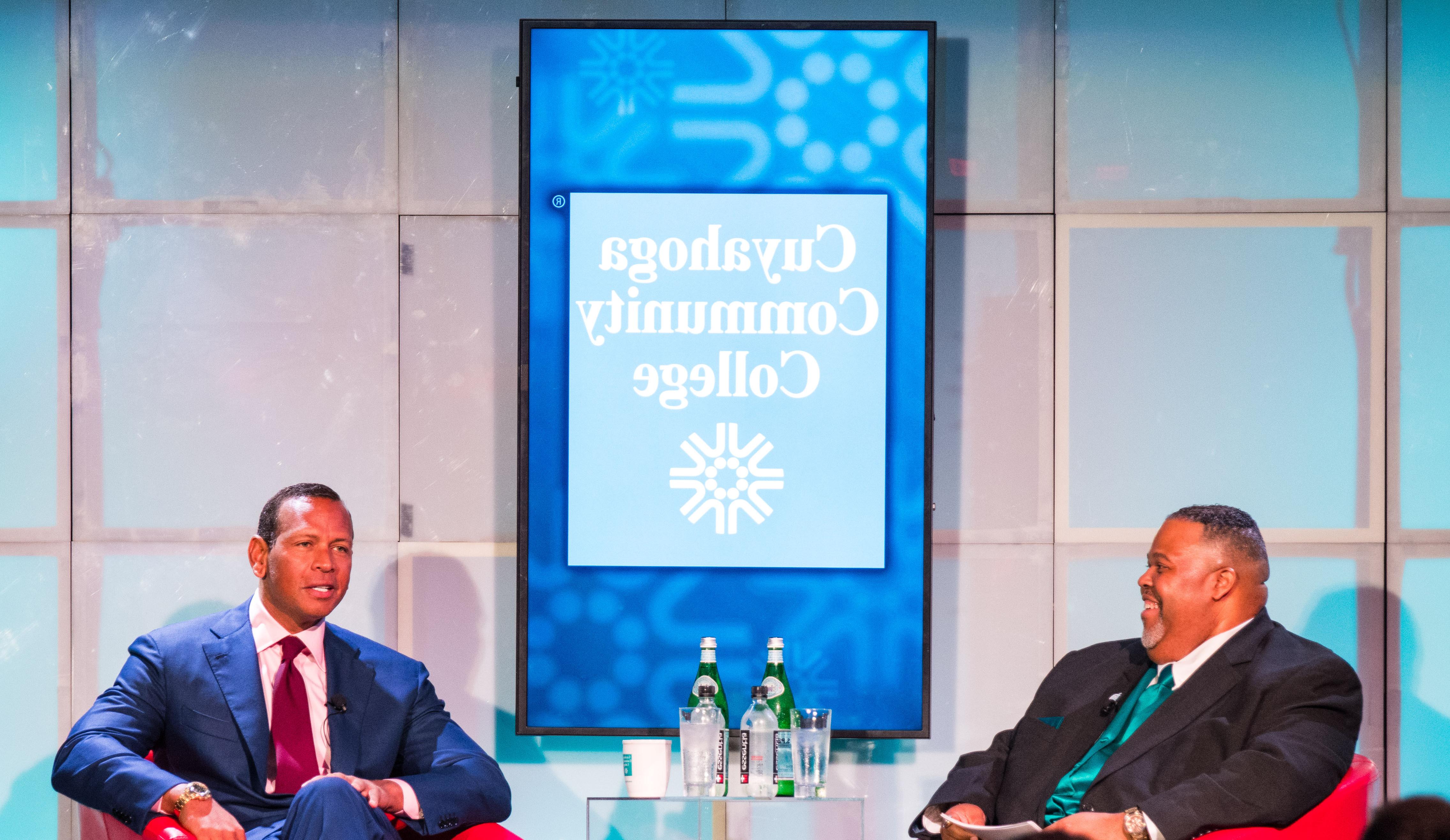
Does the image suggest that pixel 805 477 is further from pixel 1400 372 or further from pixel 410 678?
pixel 1400 372

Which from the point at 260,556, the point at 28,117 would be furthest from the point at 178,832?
A: the point at 28,117

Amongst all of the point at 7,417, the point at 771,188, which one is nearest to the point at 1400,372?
the point at 771,188

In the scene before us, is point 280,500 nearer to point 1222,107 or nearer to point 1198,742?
point 1198,742

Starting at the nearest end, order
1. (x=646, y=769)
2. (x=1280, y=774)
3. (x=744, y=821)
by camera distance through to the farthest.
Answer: (x=1280, y=774) → (x=744, y=821) → (x=646, y=769)

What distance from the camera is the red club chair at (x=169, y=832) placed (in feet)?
8.85

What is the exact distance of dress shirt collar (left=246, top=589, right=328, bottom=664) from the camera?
3191 millimetres

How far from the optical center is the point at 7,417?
13.1ft

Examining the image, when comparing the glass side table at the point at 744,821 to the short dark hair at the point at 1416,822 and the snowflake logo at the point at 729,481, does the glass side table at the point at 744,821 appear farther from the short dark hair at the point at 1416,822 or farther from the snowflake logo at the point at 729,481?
the short dark hair at the point at 1416,822

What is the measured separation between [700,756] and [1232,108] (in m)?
A: 2.56

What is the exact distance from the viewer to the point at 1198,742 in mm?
2893

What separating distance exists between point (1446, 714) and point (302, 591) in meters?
3.41

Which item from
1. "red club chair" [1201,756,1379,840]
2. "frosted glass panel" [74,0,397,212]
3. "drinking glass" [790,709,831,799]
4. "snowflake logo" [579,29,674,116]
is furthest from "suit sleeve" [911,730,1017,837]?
"frosted glass panel" [74,0,397,212]

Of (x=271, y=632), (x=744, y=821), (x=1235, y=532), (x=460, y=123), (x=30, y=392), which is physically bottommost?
(x=744, y=821)

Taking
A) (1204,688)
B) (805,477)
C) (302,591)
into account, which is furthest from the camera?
(805,477)
